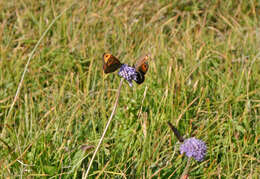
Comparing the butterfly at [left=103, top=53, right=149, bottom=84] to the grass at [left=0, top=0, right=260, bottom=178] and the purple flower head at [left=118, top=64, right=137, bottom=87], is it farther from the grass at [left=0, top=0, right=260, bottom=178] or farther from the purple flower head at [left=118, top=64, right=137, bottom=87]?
the grass at [left=0, top=0, right=260, bottom=178]

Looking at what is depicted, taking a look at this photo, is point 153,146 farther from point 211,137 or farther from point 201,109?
point 201,109

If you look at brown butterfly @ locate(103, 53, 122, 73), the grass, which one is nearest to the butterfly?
brown butterfly @ locate(103, 53, 122, 73)

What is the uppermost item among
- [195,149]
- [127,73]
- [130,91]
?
[127,73]

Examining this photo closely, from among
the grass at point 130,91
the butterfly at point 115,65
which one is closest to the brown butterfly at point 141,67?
the butterfly at point 115,65

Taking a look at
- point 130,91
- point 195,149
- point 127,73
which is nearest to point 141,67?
point 127,73

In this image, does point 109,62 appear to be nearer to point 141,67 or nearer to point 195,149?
point 141,67

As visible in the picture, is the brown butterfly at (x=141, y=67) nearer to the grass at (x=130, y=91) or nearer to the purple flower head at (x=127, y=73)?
the purple flower head at (x=127, y=73)

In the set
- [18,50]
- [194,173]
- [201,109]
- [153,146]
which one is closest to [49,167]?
[153,146]

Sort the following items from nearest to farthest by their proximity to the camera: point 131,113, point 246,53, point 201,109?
point 131,113, point 201,109, point 246,53
